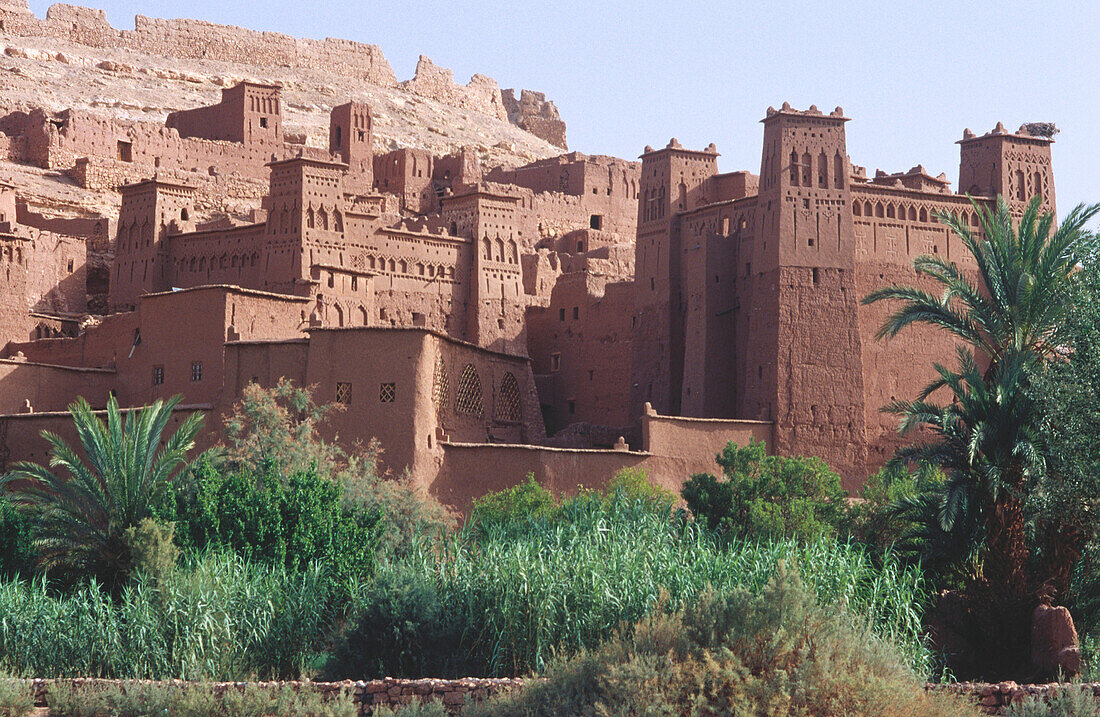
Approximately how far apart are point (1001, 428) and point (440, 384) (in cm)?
1385

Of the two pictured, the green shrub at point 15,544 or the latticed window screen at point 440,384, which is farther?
the latticed window screen at point 440,384

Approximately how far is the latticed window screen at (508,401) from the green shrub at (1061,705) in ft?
64.0

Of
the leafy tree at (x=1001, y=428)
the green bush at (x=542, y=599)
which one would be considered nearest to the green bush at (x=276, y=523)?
the green bush at (x=542, y=599)

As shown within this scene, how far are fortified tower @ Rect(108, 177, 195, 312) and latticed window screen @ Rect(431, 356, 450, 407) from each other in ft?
39.6

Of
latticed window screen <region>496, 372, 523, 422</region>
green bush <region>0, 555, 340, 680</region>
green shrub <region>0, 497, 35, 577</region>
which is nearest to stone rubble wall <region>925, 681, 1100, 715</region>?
green bush <region>0, 555, 340, 680</region>

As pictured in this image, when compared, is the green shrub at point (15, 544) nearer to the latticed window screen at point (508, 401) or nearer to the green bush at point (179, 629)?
the green bush at point (179, 629)

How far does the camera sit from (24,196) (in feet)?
167

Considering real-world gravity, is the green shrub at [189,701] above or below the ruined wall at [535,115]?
below

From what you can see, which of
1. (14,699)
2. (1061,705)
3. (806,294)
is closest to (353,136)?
(806,294)

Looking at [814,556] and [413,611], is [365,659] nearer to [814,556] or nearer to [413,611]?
[413,611]

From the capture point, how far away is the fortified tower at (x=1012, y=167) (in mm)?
44281

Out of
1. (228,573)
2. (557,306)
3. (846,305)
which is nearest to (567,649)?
(228,573)

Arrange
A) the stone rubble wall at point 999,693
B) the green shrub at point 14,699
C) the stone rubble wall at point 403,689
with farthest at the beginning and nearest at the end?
the green shrub at point 14,699 < the stone rubble wall at point 403,689 < the stone rubble wall at point 999,693

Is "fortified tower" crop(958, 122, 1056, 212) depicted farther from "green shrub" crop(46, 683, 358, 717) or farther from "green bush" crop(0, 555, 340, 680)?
"green shrub" crop(46, 683, 358, 717)
